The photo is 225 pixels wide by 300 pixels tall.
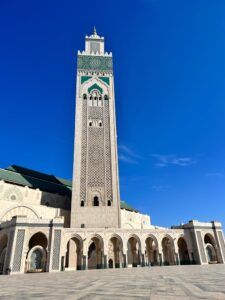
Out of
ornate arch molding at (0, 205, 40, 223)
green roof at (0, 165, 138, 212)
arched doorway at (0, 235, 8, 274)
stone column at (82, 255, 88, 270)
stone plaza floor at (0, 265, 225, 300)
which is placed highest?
green roof at (0, 165, 138, 212)

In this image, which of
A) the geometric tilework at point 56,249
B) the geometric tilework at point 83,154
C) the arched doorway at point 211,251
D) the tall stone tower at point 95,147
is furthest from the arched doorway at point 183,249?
the geometric tilework at point 56,249

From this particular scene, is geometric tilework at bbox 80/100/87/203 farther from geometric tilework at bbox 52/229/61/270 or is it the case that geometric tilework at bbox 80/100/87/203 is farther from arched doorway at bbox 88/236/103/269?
geometric tilework at bbox 52/229/61/270

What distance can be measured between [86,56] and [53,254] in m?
23.6

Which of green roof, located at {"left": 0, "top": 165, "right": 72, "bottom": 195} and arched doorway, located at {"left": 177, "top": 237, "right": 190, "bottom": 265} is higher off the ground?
green roof, located at {"left": 0, "top": 165, "right": 72, "bottom": 195}

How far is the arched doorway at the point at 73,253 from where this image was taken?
63.1ft

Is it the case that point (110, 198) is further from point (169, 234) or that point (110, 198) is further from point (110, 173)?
point (169, 234)

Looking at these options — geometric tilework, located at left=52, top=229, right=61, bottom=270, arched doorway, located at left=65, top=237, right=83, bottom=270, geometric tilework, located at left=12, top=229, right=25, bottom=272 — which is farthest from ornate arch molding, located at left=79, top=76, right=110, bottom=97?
geometric tilework, located at left=12, top=229, right=25, bottom=272

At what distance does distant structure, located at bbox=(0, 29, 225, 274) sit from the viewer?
17.4 m

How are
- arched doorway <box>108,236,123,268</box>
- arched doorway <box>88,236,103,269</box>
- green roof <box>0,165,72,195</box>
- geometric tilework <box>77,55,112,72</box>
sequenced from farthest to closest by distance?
geometric tilework <box>77,55,112,72</box>
green roof <box>0,165,72,195</box>
arched doorway <box>108,236,123,268</box>
arched doorway <box>88,236,103,269</box>

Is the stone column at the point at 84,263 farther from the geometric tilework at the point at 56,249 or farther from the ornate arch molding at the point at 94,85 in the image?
the ornate arch molding at the point at 94,85

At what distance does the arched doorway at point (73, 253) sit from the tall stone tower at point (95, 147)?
1532 mm

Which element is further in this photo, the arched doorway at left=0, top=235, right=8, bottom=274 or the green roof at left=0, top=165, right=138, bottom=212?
the green roof at left=0, top=165, right=138, bottom=212

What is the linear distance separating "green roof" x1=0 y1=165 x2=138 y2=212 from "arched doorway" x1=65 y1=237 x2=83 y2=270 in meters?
7.05

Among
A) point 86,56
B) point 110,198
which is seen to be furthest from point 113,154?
point 86,56
